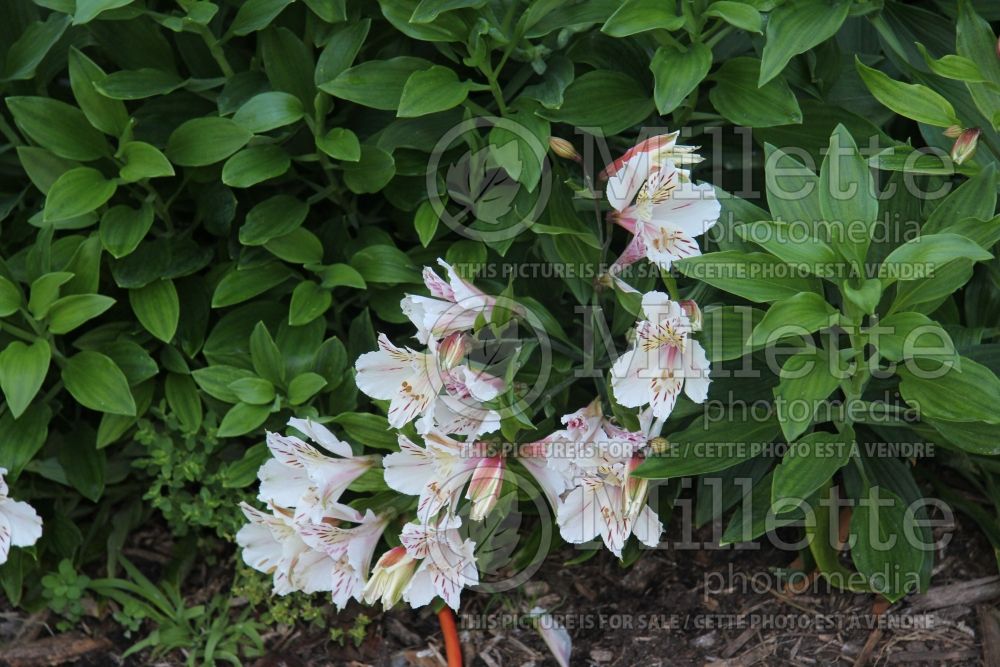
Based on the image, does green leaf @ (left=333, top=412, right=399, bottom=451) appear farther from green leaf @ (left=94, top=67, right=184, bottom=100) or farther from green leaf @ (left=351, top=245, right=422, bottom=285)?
green leaf @ (left=94, top=67, right=184, bottom=100)

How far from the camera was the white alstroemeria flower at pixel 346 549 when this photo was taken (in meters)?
1.96

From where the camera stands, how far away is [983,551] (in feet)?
7.52

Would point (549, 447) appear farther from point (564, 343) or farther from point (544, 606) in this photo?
point (544, 606)

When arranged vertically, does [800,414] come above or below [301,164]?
below

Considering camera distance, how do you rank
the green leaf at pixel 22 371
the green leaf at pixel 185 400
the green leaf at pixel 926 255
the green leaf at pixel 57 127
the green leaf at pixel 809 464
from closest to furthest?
the green leaf at pixel 926 255 → the green leaf at pixel 809 464 → the green leaf at pixel 22 371 → the green leaf at pixel 57 127 → the green leaf at pixel 185 400

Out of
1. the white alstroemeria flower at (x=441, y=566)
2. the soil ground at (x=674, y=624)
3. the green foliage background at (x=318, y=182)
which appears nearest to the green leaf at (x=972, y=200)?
the green foliage background at (x=318, y=182)

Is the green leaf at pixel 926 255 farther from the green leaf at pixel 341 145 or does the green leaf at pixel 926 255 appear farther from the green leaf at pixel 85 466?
the green leaf at pixel 85 466

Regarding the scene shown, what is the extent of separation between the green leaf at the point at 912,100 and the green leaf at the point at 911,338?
416 millimetres

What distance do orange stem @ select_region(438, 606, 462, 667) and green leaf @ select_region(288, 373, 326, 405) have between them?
53 cm

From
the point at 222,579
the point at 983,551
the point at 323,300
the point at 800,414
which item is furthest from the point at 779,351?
the point at 222,579

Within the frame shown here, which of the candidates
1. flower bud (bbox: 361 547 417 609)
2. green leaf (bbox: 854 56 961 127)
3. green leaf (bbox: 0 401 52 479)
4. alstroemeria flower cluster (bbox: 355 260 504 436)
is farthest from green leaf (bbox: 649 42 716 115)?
green leaf (bbox: 0 401 52 479)

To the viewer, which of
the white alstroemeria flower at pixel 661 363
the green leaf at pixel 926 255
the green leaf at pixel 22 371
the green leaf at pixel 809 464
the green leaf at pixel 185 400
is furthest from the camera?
the green leaf at pixel 185 400

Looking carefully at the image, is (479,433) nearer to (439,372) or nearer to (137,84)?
(439,372)

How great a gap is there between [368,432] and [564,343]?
1.40 feet
